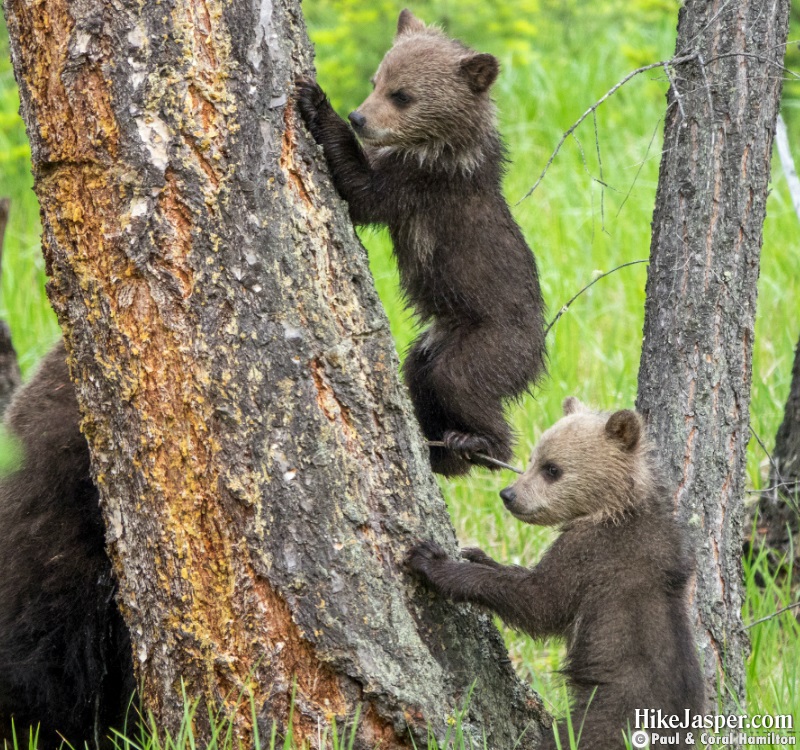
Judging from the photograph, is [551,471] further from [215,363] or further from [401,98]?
[401,98]

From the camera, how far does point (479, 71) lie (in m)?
4.21

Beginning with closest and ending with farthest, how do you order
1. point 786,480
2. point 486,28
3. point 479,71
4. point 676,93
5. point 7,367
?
point 676,93
point 479,71
point 786,480
point 7,367
point 486,28

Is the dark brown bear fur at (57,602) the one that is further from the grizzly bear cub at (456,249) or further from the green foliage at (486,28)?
the green foliage at (486,28)

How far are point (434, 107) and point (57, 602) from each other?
7.71 ft

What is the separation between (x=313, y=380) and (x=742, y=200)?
175 centimetres

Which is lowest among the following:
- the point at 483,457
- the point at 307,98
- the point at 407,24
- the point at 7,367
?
the point at 483,457

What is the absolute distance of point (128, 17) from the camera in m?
2.79

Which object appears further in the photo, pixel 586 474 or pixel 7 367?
pixel 7 367

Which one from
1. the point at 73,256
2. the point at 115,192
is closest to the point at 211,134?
the point at 115,192

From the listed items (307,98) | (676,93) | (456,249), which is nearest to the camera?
A: (307,98)

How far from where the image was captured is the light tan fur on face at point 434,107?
409 centimetres

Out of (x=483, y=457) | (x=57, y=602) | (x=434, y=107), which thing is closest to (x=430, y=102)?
(x=434, y=107)

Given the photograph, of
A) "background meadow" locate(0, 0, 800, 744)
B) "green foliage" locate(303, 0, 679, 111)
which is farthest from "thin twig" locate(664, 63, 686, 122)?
"green foliage" locate(303, 0, 679, 111)

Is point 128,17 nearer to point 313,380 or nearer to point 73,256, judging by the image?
point 73,256
